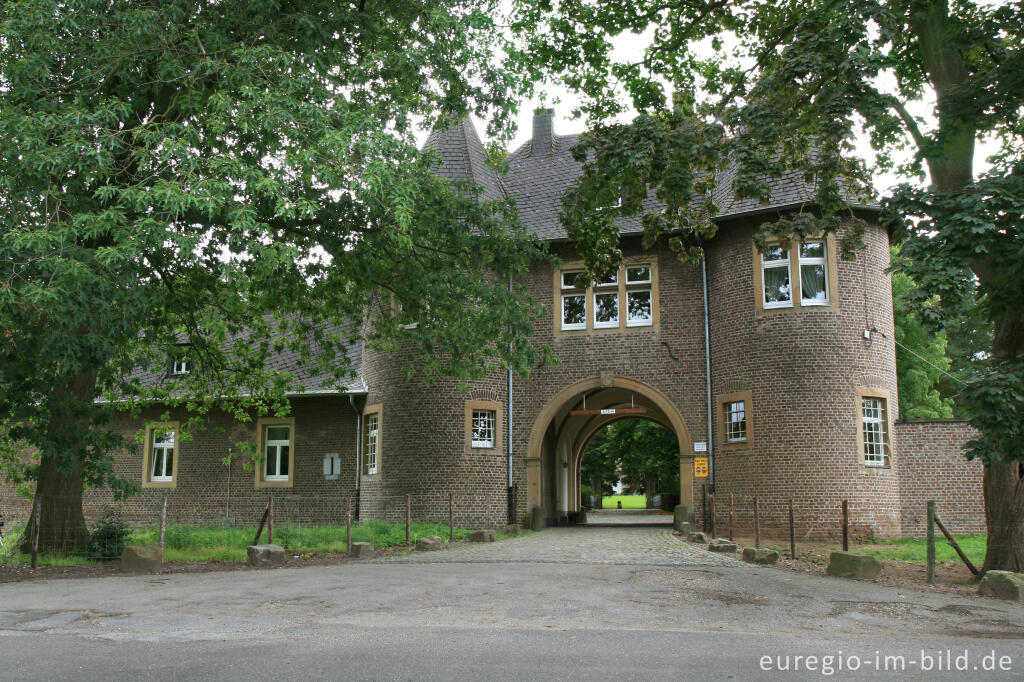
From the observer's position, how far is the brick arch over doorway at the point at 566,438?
2002cm

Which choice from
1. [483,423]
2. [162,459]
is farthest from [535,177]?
[162,459]

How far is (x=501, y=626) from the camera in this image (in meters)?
7.53

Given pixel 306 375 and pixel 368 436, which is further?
pixel 306 375

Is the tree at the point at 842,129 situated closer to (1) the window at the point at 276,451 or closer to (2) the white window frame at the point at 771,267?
(2) the white window frame at the point at 771,267

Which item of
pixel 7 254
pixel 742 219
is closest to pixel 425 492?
pixel 742 219

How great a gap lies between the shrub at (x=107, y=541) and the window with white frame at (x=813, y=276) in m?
13.7

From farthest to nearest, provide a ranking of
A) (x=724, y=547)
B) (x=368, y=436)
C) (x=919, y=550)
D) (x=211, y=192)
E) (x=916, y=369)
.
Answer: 1. (x=916, y=369)
2. (x=368, y=436)
3. (x=919, y=550)
4. (x=724, y=547)
5. (x=211, y=192)

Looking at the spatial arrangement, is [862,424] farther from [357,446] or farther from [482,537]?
[357,446]

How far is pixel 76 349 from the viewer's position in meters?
9.11

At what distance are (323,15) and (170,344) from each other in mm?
6445

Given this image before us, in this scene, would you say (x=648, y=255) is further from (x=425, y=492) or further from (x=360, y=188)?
(x=360, y=188)

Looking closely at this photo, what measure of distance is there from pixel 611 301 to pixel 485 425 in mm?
4148

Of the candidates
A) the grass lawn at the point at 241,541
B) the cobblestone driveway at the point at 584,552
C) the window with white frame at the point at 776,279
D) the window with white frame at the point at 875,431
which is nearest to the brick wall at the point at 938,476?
the window with white frame at the point at 875,431

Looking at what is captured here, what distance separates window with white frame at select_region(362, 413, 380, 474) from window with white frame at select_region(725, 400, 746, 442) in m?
8.08
